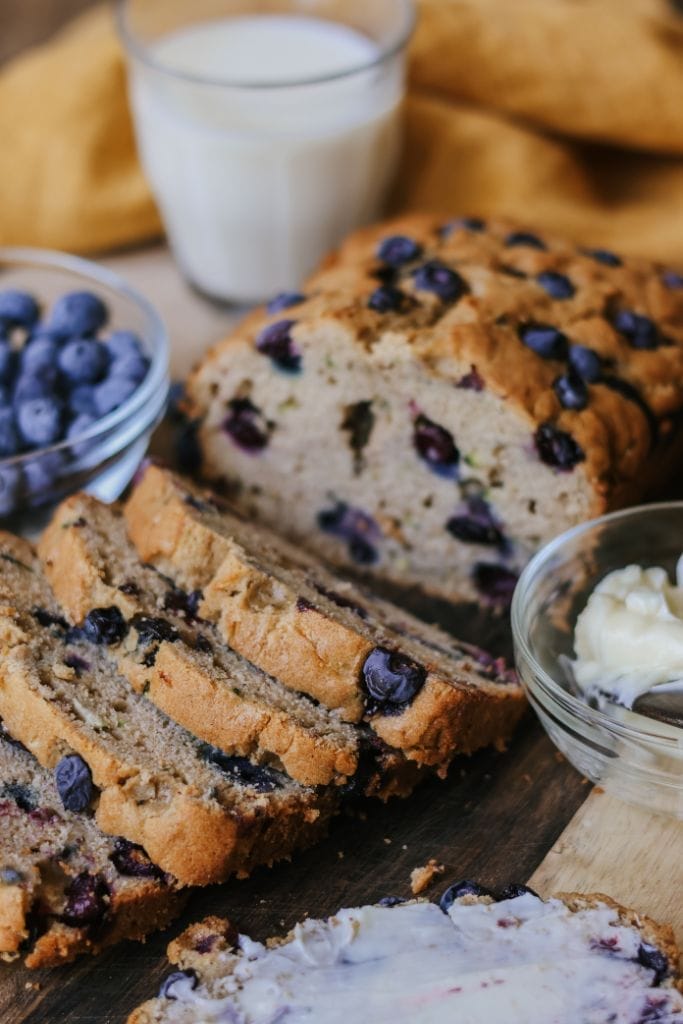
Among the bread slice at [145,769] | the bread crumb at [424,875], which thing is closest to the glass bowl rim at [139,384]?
the bread slice at [145,769]

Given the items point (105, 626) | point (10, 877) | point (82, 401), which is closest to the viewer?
point (10, 877)

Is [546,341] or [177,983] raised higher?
[546,341]

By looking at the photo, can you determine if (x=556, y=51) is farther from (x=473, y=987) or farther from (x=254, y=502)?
(x=473, y=987)

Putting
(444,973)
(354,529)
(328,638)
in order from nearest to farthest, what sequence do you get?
(444,973)
(328,638)
(354,529)

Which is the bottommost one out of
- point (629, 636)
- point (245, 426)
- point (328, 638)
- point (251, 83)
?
point (245, 426)

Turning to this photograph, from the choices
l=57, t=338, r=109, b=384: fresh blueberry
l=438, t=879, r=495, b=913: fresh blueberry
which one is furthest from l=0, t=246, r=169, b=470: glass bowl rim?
l=438, t=879, r=495, b=913: fresh blueberry

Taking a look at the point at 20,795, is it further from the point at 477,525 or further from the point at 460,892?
the point at 477,525

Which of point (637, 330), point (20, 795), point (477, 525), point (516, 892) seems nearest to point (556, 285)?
point (637, 330)

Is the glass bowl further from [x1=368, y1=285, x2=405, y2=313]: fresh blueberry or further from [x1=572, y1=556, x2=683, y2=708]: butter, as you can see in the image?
[x1=368, y1=285, x2=405, y2=313]: fresh blueberry
